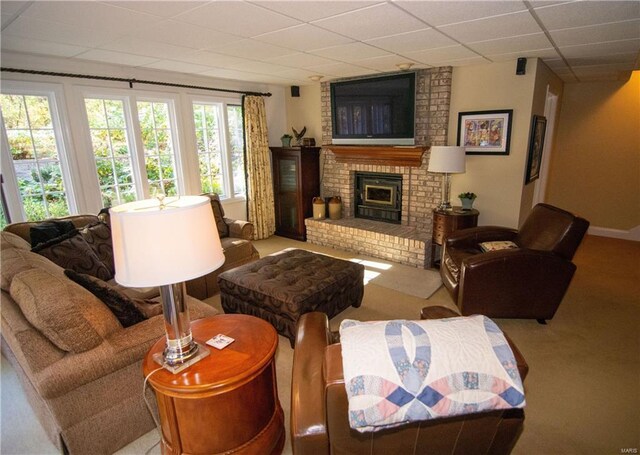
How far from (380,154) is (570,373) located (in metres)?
3.05

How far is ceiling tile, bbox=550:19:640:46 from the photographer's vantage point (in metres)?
2.42

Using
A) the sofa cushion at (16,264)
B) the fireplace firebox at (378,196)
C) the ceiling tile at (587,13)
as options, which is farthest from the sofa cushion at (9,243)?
the fireplace firebox at (378,196)

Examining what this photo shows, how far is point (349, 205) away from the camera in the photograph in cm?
518

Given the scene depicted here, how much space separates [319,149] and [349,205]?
971 millimetres

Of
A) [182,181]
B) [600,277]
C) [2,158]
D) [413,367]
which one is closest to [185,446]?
[413,367]

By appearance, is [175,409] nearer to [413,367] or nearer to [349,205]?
[413,367]

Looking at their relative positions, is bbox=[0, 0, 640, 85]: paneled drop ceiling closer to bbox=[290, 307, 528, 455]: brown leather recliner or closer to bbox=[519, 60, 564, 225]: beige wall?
bbox=[519, 60, 564, 225]: beige wall

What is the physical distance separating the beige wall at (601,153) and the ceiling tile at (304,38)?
4.41m

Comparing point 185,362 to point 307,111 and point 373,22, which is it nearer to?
point 373,22

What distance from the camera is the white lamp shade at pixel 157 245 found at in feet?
4.00

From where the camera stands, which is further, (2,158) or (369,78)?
(369,78)

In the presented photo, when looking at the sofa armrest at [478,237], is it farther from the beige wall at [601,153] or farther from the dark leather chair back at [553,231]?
the beige wall at [601,153]

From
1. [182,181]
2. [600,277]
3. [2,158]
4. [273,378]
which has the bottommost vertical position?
[600,277]

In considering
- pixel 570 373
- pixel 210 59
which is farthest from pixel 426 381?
pixel 210 59
